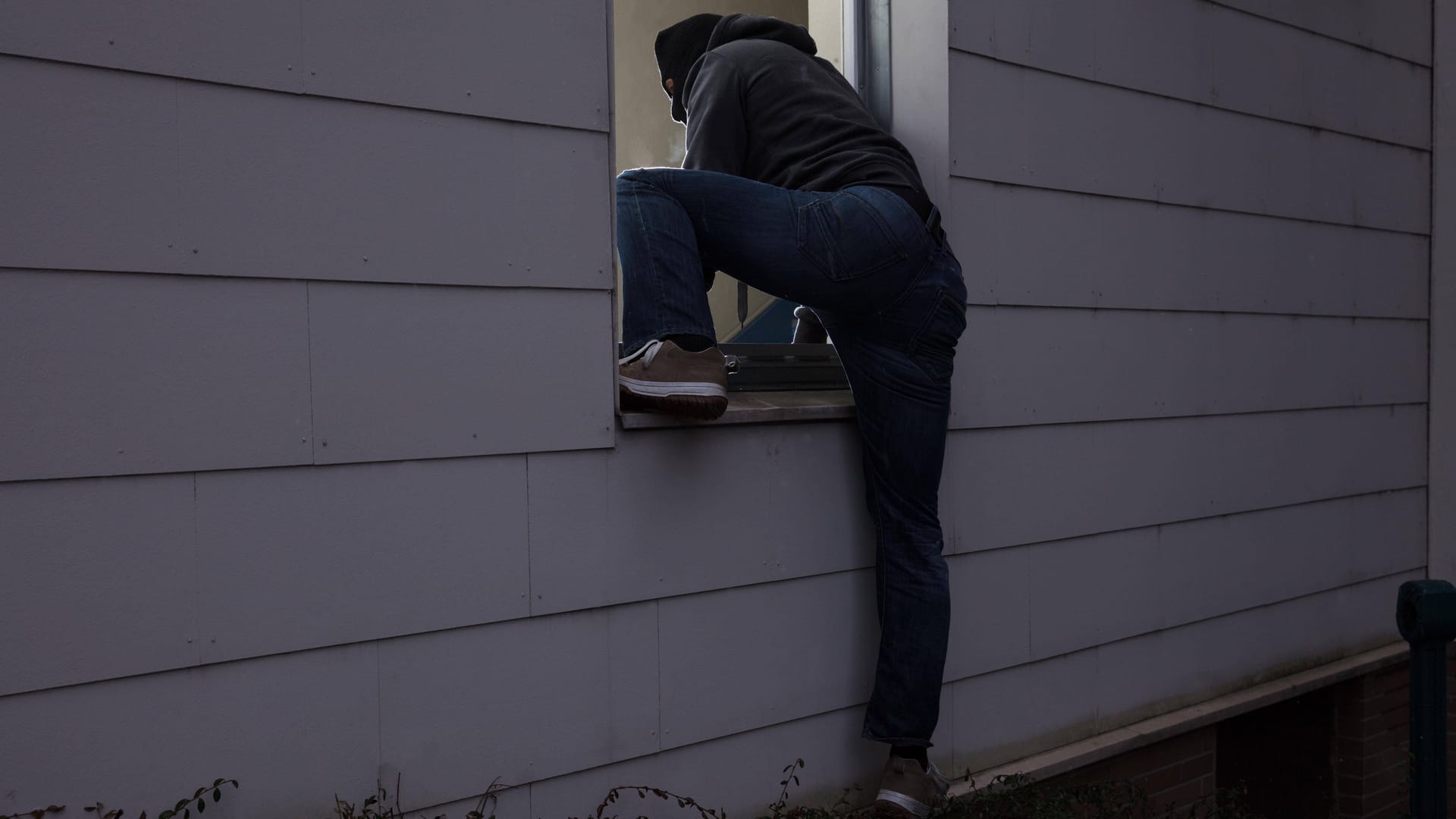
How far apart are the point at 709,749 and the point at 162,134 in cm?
163

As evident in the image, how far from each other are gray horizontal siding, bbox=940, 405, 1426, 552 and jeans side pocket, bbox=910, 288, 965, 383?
425mm

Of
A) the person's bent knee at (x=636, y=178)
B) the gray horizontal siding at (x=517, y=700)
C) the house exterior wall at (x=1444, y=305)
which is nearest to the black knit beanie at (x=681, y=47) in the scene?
the person's bent knee at (x=636, y=178)

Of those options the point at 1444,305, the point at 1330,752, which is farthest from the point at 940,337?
the point at 1444,305

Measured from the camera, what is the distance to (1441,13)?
474 cm

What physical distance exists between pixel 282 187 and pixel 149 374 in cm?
38

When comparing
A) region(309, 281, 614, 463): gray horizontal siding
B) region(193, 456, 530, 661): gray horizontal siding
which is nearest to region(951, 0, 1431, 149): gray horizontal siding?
region(309, 281, 614, 463): gray horizontal siding

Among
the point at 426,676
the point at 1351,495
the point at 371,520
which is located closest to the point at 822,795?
the point at 426,676

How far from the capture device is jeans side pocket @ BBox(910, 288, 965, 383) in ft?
8.82

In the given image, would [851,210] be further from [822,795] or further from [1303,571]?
[1303,571]

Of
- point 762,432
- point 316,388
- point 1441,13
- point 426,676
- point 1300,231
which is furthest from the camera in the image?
point 1441,13

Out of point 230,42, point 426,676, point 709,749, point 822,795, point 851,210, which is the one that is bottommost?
point 822,795

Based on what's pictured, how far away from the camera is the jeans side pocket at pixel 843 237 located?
97.7 inches

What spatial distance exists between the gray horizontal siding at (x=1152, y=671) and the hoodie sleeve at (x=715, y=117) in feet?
4.95

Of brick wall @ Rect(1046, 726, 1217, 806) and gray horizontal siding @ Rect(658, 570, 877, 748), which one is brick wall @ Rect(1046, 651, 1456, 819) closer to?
brick wall @ Rect(1046, 726, 1217, 806)
